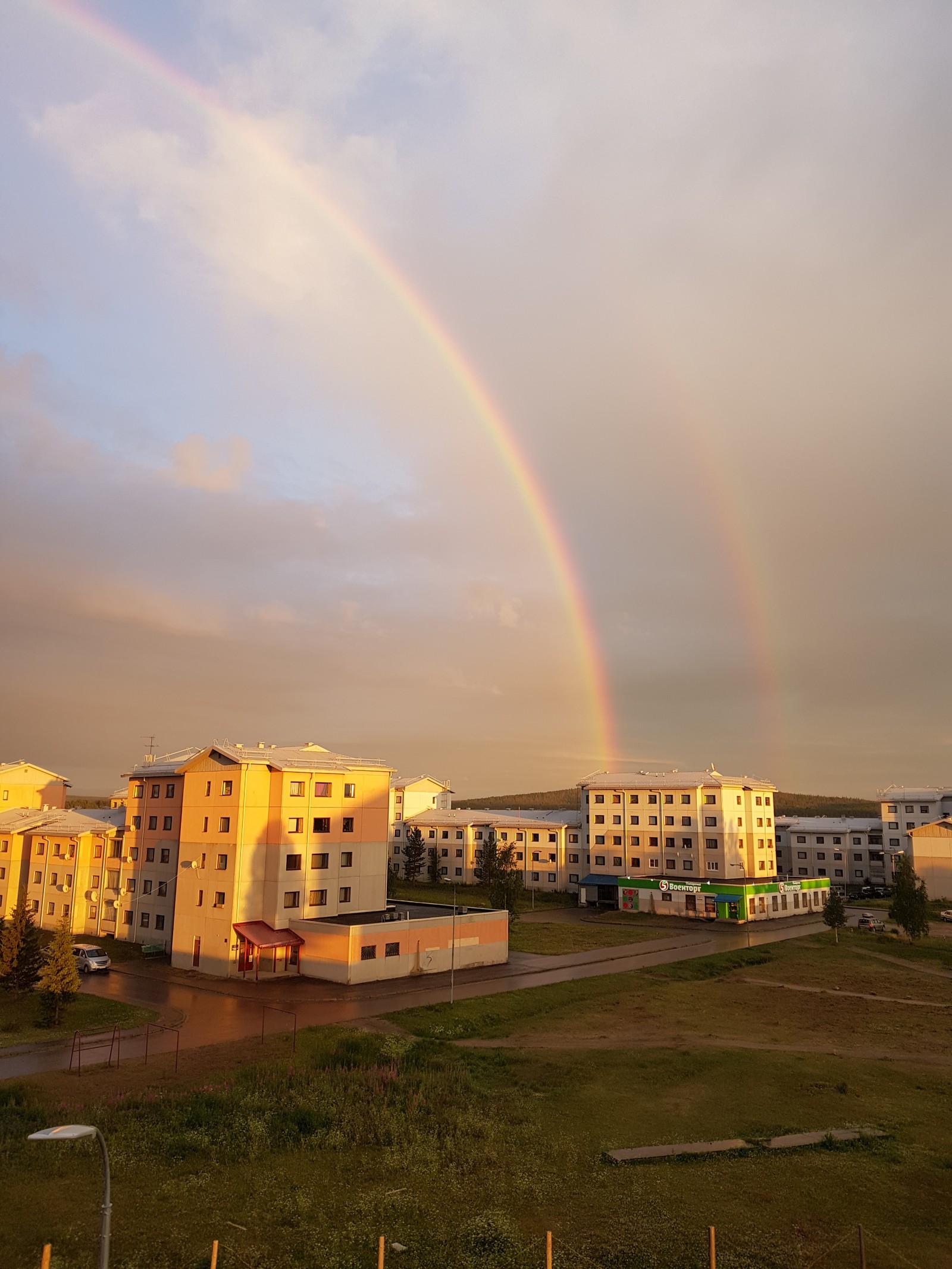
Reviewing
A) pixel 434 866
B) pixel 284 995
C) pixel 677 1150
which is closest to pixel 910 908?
pixel 284 995

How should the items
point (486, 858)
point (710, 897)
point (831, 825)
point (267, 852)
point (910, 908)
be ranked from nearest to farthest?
point (267, 852) < point (910, 908) < point (710, 897) < point (486, 858) < point (831, 825)

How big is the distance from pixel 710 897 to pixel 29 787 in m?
76.3

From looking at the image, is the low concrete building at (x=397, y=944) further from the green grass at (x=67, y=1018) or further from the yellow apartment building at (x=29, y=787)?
the yellow apartment building at (x=29, y=787)

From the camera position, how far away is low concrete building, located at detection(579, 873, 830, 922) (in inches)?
3226

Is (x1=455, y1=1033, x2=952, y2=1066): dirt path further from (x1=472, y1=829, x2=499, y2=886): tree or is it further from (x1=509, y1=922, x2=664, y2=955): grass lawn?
(x1=472, y1=829, x2=499, y2=886): tree

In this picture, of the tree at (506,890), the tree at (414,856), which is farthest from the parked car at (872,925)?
the tree at (414,856)

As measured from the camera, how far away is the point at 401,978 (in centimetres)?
4894

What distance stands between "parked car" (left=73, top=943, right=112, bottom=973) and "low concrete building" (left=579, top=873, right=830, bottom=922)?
54.8 m

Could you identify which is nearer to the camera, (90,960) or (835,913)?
(90,960)

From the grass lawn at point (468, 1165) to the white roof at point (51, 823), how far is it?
37.0 meters

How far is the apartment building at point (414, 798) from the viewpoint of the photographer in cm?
11744

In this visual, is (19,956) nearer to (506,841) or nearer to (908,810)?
(506,841)

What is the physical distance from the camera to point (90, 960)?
4988 centimetres

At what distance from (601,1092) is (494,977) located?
2220 centimetres
